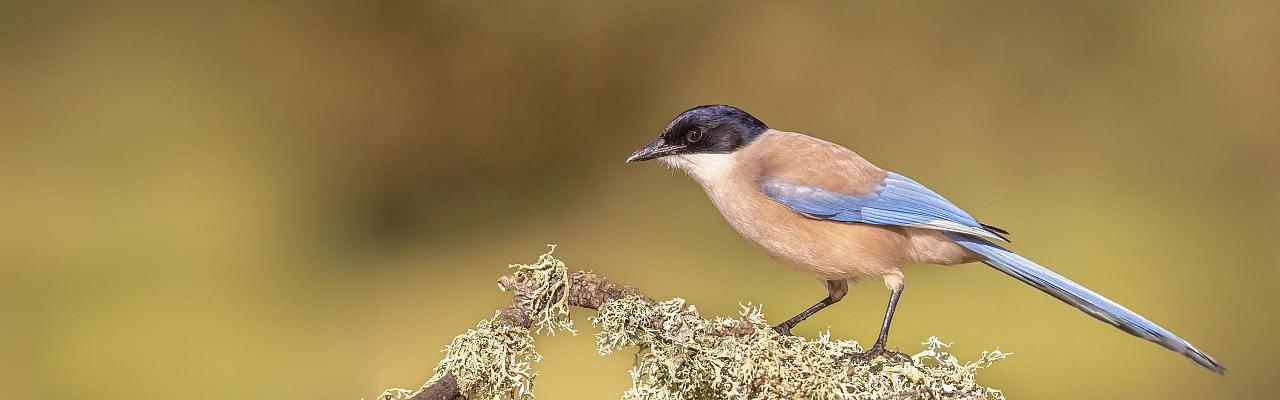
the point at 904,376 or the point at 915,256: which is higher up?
the point at 915,256

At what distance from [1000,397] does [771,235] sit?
0.45 m

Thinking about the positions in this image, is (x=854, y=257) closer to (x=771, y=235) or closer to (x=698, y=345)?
(x=771, y=235)

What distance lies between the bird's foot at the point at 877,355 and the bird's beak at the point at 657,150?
0.46 meters

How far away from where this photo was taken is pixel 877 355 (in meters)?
1.58

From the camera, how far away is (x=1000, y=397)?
4.65ft

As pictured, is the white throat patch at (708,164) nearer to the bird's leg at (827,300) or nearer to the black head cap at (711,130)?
the black head cap at (711,130)

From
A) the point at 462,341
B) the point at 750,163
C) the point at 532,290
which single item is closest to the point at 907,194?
the point at 750,163

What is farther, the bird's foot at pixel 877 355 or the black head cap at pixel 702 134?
the black head cap at pixel 702 134

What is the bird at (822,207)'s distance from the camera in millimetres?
1646

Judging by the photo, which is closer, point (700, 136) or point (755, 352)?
point (755, 352)

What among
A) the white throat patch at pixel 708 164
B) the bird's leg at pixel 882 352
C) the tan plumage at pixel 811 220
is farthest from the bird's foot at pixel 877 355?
the white throat patch at pixel 708 164

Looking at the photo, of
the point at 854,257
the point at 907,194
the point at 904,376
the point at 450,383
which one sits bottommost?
the point at 450,383

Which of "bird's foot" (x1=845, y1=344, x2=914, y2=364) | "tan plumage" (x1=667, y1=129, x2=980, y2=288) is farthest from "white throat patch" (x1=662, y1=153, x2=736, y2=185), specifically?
"bird's foot" (x1=845, y1=344, x2=914, y2=364)

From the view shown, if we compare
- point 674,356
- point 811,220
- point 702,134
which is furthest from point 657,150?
point 674,356
